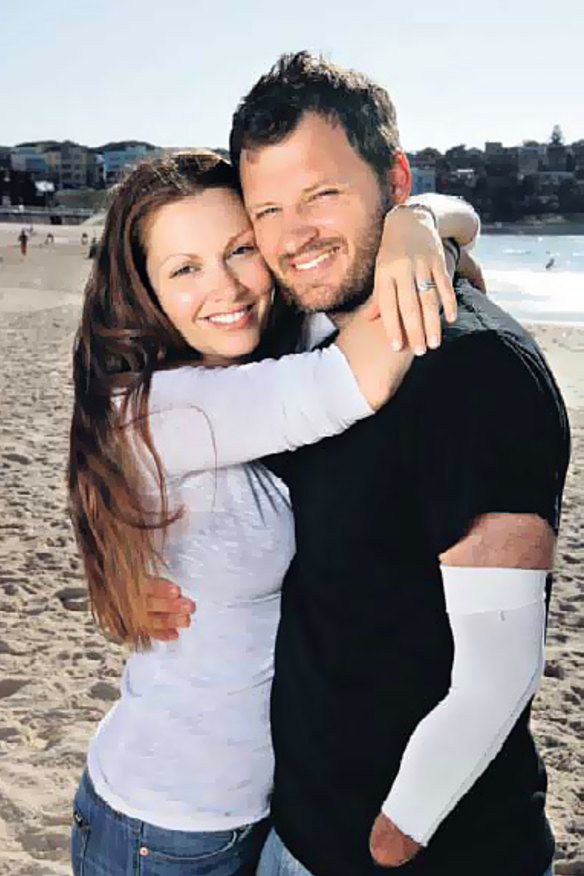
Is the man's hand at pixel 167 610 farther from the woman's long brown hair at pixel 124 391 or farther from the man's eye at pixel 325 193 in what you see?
the man's eye at pixel 325 193

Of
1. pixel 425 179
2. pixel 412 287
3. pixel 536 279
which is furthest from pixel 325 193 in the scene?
pixel 425 179

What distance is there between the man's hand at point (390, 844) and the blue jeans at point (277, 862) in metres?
Answer: 0.16

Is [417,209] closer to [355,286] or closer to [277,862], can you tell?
[355,286]

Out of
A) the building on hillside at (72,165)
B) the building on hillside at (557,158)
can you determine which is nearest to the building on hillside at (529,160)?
the building on hillside at (557,158)

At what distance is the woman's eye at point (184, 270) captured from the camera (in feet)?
5.94

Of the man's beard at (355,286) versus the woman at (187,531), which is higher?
the man's beard at (355,286)

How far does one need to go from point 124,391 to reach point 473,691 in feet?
2.49

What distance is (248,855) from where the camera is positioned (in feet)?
5.53

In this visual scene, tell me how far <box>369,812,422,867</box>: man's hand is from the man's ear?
1.06 meters

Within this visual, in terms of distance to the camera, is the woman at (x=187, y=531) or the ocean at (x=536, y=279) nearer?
the woman at (x=187, y=531)

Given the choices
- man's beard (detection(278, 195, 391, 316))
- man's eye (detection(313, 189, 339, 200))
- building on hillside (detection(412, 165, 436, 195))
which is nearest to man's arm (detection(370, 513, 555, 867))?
man's beard (detection(278, 195, 391, 316))

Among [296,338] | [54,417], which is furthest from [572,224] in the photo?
[296,338]

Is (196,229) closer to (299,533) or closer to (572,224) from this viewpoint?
(299,533)

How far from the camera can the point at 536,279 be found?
4353 centimetres
